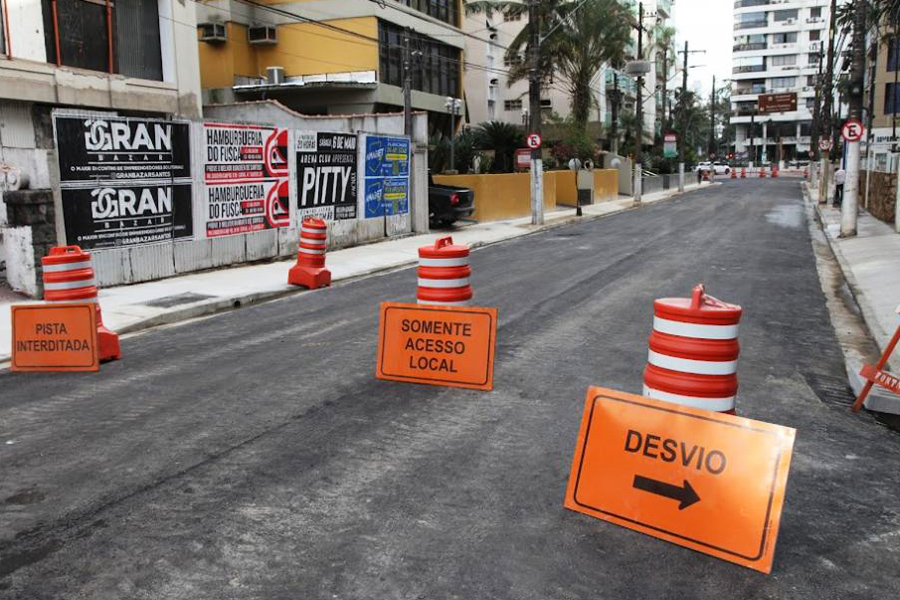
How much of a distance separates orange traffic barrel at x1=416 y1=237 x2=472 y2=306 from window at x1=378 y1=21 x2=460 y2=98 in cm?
2828

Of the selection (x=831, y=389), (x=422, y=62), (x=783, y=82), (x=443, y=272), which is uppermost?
(x=783, y=82)

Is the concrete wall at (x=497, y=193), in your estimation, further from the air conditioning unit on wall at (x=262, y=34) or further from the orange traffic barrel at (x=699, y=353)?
the orange traffic barrel at (x=699, y=353)

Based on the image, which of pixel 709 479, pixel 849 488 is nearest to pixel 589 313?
pixel 849 488

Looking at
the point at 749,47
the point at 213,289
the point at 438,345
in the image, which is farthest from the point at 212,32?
the point at 749,47

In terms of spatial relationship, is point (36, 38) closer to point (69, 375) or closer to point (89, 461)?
point (69, 375)

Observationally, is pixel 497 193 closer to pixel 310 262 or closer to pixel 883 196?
pixel 883 196

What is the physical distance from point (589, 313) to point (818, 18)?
11634 centimetres

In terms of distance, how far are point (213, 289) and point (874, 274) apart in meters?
11.8

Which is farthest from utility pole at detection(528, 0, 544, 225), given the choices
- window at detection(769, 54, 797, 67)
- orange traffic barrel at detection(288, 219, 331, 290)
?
window at detection(769, 54, 797, 67)

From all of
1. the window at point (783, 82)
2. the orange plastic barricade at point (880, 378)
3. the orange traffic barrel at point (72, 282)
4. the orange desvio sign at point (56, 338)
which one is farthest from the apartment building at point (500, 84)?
the window at point (783, 82)

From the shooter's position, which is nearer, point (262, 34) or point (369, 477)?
point (369, 477)

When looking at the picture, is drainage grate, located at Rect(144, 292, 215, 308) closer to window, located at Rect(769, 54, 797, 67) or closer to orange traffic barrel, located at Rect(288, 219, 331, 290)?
orange traffic barrel, located at Rect(288, 219, 331, 290)

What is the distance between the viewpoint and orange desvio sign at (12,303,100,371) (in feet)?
27.3

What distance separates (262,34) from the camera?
35531 mm
